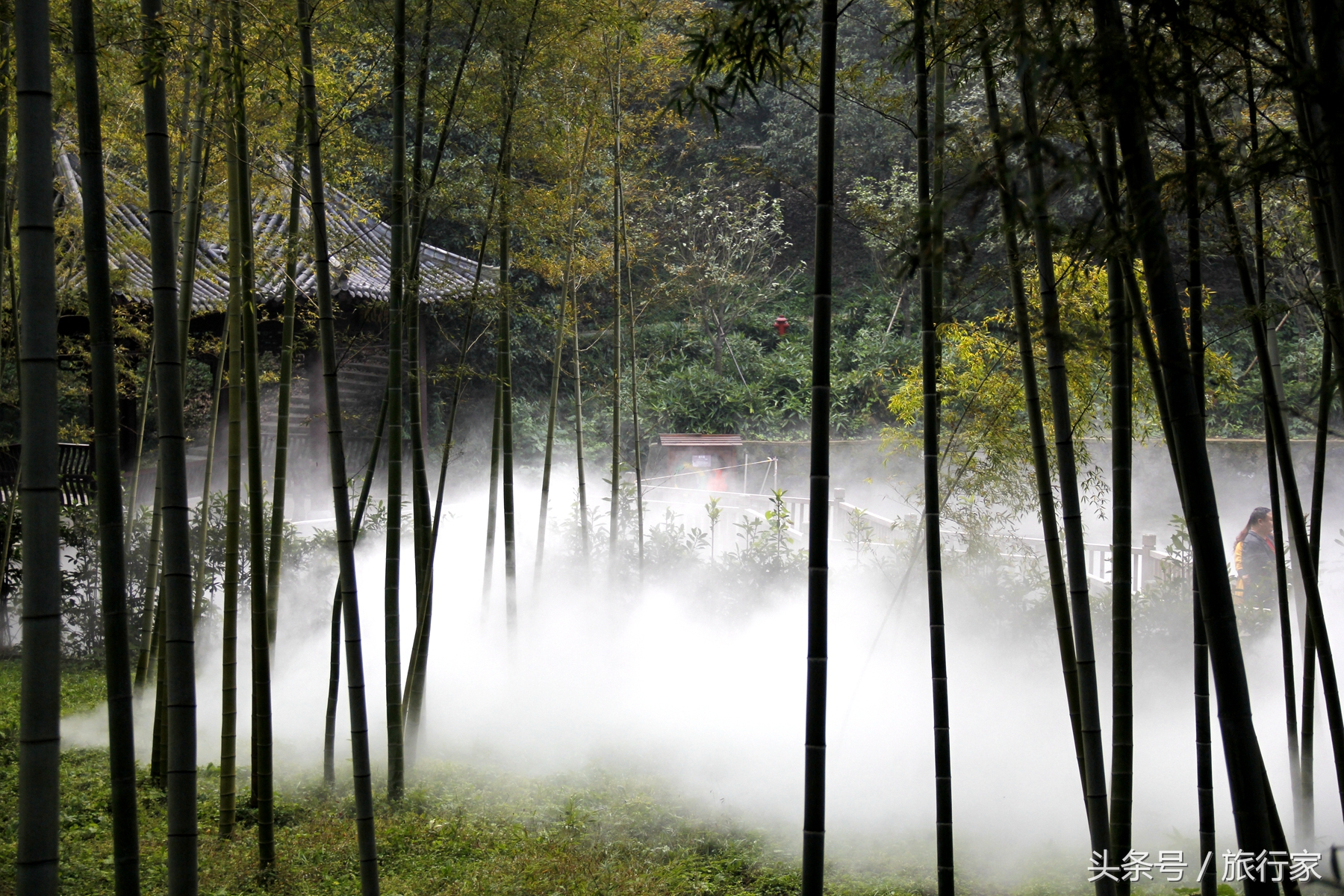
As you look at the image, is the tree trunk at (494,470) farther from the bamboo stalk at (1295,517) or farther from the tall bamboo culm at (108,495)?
the bamboo stalk at (1295,517)

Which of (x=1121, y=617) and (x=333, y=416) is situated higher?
(x=333, y=416)

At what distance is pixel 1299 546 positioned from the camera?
8.79 ft

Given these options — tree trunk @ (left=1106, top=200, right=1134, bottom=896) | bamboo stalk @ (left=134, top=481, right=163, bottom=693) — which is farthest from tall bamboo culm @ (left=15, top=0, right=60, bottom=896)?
bamboo stalk @ (left=134, top=481, right=163, bottom=693)

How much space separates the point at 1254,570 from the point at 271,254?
7.59 m

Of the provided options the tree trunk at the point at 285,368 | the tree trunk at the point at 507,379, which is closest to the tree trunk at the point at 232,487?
the tree trunk at the point at 285,368

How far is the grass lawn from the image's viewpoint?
3285mm

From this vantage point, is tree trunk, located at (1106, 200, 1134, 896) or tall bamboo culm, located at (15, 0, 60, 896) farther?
tree trunk, located at (1106, 200, 1134, 896)

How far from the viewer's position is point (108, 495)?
184cm

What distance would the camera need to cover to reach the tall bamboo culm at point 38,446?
1461 millimetres

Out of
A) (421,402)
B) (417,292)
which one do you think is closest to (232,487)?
(417,292)

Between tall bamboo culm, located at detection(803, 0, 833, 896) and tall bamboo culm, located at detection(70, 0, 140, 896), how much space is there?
1310 millimetres

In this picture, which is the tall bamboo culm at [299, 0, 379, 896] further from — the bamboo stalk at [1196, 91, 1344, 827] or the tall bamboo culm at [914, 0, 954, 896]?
the bamboo stalk at [1196, 91, 1344, 827]

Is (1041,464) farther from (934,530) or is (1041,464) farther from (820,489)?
(820,489)

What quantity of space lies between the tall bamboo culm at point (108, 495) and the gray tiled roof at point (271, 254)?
366 cm
